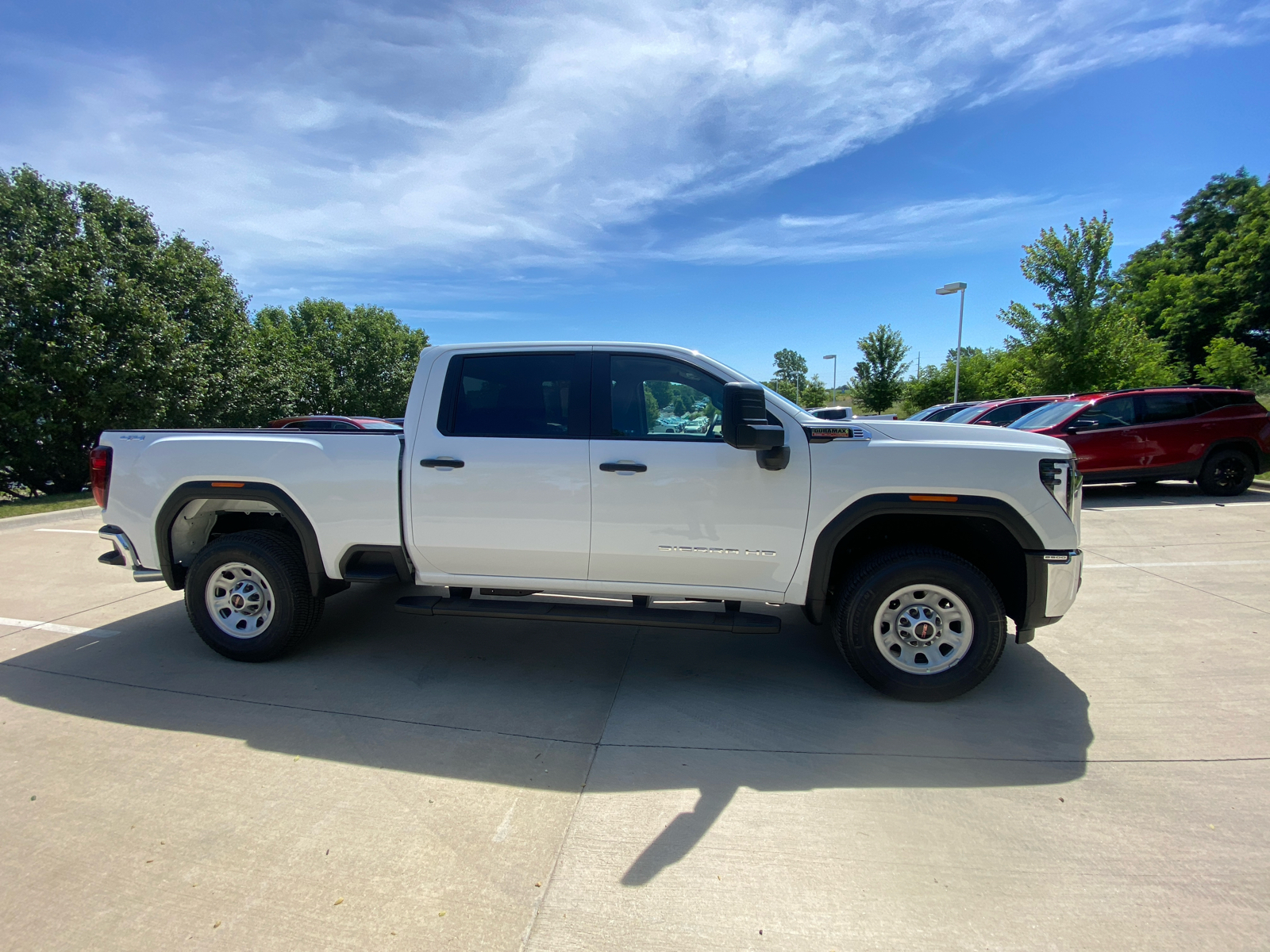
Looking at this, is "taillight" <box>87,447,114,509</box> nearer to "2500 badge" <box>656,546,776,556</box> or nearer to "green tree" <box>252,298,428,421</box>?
"2500 badge" <box>656,546,776,556</box>

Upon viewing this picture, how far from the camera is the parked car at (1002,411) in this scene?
1212cm

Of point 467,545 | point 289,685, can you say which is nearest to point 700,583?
point 467,545

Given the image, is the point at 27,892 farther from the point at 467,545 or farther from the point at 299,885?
the point at 467,545

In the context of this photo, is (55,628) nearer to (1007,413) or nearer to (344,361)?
(1007,413)

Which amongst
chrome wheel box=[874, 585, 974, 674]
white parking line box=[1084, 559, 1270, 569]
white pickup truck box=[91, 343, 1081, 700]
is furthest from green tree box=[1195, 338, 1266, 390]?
chrome wheel box=[874, 585, 974, 674]

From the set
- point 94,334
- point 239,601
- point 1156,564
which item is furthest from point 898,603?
point 94,334

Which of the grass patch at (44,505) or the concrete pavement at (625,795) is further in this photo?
the grass patch at (44,505)

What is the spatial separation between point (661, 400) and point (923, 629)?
1957 millimetres

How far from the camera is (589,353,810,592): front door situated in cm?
358

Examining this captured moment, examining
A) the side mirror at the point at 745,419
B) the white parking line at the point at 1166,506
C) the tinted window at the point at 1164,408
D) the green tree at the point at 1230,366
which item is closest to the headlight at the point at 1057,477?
the side mirror at the point at 745,419

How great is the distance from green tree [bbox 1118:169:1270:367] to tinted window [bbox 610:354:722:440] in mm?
29580

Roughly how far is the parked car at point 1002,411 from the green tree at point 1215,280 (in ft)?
60.6

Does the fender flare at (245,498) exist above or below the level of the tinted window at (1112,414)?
below

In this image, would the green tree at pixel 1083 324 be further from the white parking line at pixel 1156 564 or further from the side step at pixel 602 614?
the side step at pixel 602 614
